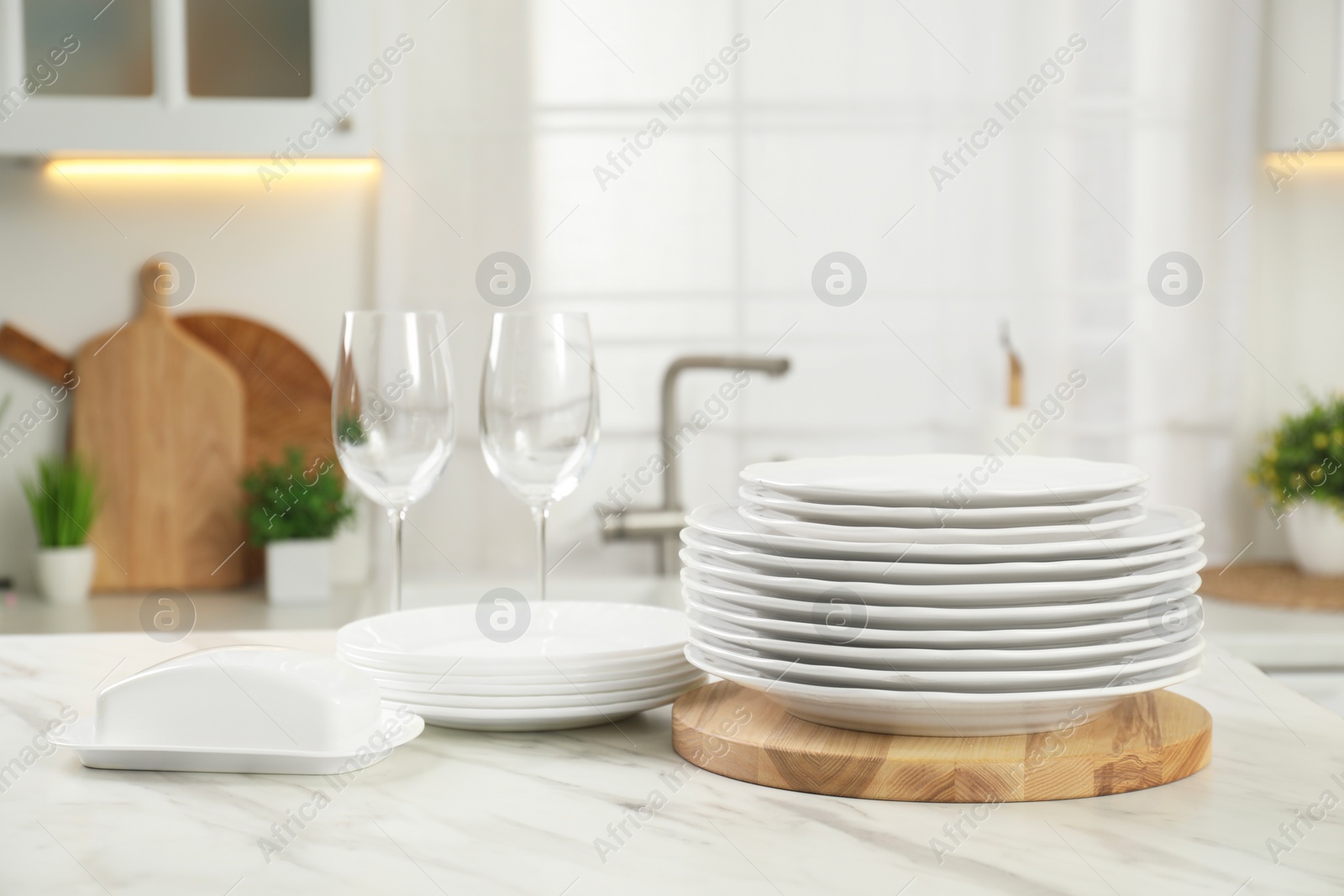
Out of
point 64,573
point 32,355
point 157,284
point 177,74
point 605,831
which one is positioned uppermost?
point 177,74

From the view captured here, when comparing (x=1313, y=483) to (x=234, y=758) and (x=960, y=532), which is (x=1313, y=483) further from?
(x=234, y=758)

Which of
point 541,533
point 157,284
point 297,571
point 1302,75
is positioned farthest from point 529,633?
point 1302,75

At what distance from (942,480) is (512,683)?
10.1 inches

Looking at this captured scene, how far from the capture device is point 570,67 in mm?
2084

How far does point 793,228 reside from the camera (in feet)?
6.97

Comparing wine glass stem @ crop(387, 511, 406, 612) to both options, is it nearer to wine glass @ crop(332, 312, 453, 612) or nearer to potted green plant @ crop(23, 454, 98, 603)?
wine glass @ crop(332, 312, 453, 612)

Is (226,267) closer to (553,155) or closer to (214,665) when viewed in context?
(553,155)

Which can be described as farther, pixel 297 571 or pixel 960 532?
pixel 297 571

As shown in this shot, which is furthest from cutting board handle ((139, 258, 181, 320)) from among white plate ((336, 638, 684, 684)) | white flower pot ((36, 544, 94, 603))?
white plate ((336, 638, 684, 684))

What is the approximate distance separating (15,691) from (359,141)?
1.30 m

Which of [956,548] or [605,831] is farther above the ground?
[956,548]

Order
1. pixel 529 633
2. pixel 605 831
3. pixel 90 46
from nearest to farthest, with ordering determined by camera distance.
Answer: pixel 605 831, pixel 529 633, pixel 90 46

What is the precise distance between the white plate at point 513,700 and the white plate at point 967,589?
10 cm

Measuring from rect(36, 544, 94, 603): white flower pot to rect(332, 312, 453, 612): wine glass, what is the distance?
60.0 inches
